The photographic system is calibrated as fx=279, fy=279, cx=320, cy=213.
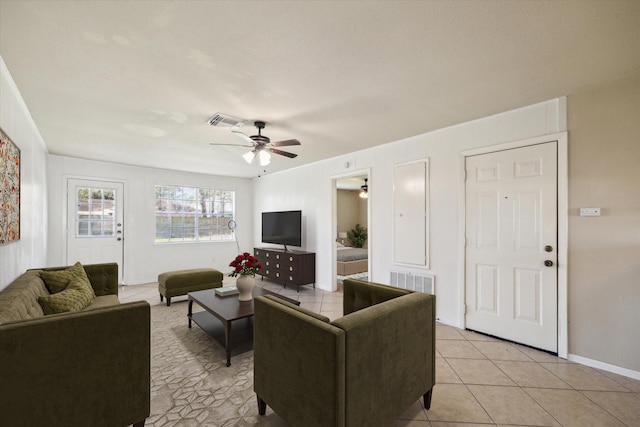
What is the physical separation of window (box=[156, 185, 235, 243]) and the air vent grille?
4.62 meters

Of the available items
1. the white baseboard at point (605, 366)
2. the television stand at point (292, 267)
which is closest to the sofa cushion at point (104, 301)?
the television stand at point (292, 267)

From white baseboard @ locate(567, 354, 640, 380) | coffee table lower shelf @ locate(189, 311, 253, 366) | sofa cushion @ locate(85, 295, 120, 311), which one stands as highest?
sofa cushion @ locate(85, 295, 120, 311)

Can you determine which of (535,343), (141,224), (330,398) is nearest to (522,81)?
(535,343)

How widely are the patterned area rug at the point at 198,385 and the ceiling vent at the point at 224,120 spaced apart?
7.86 feet

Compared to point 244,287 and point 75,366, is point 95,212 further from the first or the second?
point 75,366

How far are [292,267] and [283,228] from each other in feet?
3.31

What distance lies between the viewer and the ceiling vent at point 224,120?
2974 millimetres

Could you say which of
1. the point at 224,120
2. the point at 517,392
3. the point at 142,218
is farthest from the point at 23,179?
the point at 517,392

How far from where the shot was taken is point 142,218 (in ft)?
19.1

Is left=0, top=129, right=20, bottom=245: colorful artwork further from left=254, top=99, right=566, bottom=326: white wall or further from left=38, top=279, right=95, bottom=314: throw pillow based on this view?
left=254, top=99, right=566, bottom=326: white wall

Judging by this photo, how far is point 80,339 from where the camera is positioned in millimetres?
1456

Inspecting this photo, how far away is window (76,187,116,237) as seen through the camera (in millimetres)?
5215

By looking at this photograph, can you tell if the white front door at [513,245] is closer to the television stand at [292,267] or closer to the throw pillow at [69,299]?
the television stand at [292,267]

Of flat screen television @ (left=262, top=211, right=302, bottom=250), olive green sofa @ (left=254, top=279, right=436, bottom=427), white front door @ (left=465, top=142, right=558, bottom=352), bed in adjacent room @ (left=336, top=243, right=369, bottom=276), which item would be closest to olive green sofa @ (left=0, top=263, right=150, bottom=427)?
olive green sofa @ (left=254, top=279, right=436, bottom=427)
